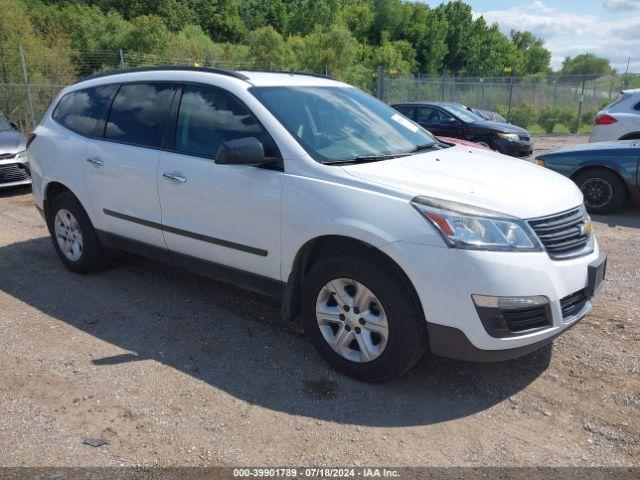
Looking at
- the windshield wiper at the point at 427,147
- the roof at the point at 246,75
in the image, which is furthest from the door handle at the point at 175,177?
the windshield wiper at the point at 427,147

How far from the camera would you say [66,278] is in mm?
5199

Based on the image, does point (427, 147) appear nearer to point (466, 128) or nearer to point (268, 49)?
point (466, 128)

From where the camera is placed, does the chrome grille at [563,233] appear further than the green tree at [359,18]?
No

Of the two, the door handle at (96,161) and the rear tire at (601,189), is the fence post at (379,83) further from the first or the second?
the door handle at (96,161)

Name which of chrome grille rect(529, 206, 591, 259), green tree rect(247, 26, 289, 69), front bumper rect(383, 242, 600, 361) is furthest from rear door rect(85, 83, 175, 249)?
green tree rect(247, 26, 289, 69)

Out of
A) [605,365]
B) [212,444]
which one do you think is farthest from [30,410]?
[605,365]

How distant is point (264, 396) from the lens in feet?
10.6

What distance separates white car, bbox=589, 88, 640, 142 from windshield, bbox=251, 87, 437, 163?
22.1 ft

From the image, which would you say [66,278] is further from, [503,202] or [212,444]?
[503,202]

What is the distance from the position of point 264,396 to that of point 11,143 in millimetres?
8338

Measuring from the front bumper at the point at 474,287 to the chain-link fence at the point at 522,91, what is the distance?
2155 centimetres

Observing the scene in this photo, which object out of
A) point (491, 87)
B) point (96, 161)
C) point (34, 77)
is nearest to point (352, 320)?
point (96, 161)

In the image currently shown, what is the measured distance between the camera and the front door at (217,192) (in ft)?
11.7

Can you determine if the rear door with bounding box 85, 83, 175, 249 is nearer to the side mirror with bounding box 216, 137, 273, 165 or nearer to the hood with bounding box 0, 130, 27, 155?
the side mirror with bounding box 216, 137, 273, 165
